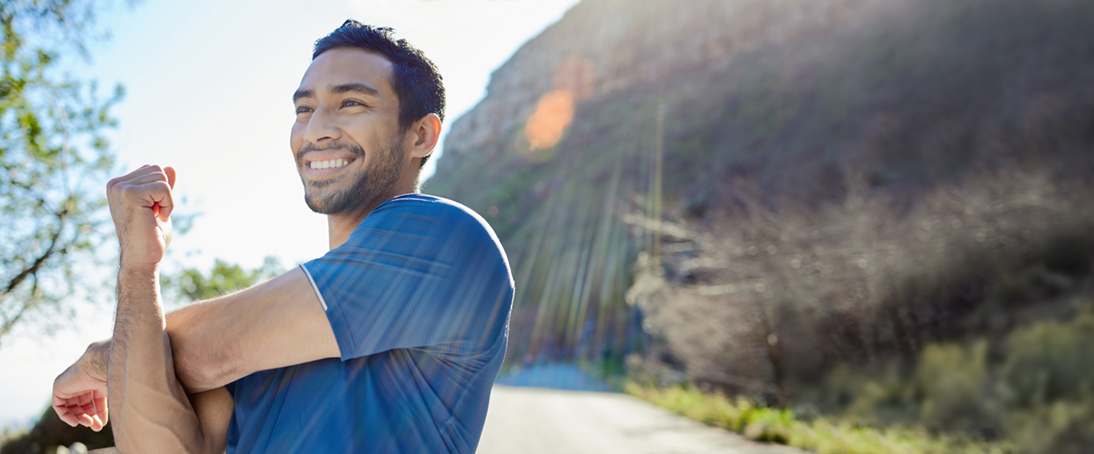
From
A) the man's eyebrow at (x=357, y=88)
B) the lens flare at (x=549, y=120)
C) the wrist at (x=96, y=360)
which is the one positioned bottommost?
the wrist at (x=96, y=360)

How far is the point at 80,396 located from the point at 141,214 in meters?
0.66

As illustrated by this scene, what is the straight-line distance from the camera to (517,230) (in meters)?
68.1

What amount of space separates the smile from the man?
10.2 inches

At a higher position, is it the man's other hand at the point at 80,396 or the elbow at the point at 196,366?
the elbow at the point at 196,366

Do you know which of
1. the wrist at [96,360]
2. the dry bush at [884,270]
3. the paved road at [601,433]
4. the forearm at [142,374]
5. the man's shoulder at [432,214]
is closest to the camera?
the forearm at [142,374]

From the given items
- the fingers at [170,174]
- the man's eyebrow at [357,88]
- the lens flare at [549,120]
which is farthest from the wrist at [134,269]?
the lens flare at [549,120]

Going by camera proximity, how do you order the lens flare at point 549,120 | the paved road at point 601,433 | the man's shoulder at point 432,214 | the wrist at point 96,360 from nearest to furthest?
the man's shoulder at point 432,214 < the wrist at point 96,360 < the paved road at point 601,433 < the lens flare at point 549,120

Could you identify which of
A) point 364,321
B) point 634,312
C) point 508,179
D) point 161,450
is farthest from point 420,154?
point 508,179

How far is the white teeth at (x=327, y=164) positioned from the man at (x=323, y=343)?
26cm

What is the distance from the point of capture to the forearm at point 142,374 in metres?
0.92

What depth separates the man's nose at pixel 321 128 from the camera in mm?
1257

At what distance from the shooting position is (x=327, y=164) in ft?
4.26

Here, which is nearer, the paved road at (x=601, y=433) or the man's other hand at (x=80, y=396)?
the man's other hand at (x=80, y=396)

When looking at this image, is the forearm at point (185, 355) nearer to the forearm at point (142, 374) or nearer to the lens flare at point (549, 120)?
the forearm at point (142, 374)
